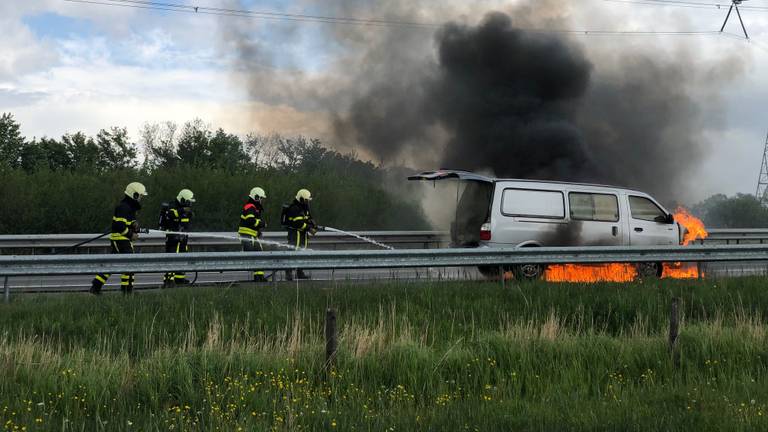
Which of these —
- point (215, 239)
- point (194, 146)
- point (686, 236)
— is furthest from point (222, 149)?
point (686, 236)

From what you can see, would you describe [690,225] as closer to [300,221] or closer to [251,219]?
[300,221]

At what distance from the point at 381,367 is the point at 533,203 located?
691 centimetres

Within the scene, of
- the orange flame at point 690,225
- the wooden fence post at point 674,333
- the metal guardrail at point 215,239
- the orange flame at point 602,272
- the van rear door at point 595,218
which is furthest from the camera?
the metal guardrail at point 215,239

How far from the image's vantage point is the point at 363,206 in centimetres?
2947

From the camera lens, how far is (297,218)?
15.2 metres

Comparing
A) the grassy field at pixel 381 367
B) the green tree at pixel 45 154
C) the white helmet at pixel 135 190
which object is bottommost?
the grassy field at pixel 381 367

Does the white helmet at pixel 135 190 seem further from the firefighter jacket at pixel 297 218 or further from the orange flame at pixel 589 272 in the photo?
the orange flame at pixel 589 272

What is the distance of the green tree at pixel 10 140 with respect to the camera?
48062 mm

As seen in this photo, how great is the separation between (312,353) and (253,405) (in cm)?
130

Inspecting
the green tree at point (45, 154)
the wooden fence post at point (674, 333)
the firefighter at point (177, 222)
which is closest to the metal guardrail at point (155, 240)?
the firefighter at point (177, 222)

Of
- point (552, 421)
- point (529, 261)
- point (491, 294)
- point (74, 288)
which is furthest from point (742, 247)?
point (74, 288)

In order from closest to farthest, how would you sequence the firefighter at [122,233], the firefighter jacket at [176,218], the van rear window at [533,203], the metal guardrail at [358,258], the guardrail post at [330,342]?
the guardrail post at [330,342]
the metal guardrail at [358,258]
the firefighter at [122,233]
the van rear window at [533,203]
the firefighter jacket at [176,218]

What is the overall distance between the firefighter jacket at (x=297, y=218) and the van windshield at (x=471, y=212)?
296 centimetres

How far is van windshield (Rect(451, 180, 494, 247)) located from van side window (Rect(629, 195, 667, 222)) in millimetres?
2954
